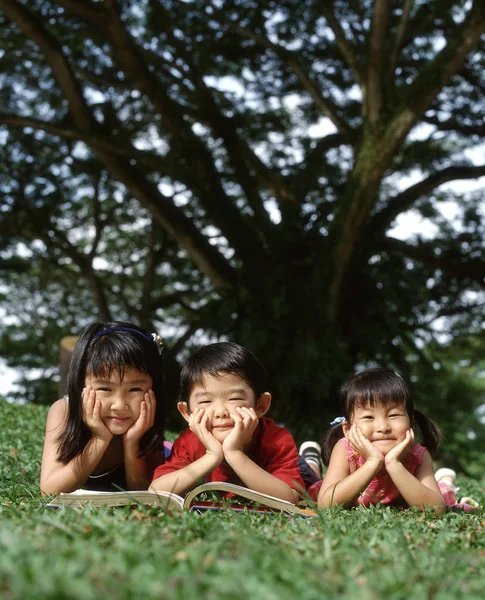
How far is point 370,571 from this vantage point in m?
1.63

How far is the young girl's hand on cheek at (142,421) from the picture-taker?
126 inches

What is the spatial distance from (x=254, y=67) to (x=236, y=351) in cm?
1101

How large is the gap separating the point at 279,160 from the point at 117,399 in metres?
11.9

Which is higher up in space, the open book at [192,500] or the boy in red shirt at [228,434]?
the boy in red shirt at [228,434]

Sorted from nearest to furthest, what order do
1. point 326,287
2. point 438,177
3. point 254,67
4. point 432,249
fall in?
point 326,287, point 438,177, point 432,249, point 254,67

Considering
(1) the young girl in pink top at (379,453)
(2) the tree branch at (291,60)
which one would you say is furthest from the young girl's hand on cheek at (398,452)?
(2) the tree branch at (291,60)

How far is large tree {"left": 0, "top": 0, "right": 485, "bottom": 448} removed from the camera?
9477mm

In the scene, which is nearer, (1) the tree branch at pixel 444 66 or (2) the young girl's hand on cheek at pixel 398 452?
(2) the young girl's hand on cheek at pixel 398 452

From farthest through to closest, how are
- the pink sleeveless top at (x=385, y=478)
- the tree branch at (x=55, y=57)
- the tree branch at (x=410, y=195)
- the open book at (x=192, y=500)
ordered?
the tree branch at (x=410, y=195) → the tree branch at (x=55, y=57) → the pink sleeveless top at (x=385, y=478) → the open book at (x=192, y=500)

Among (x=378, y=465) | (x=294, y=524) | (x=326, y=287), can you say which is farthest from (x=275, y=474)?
(x=326, y=287)

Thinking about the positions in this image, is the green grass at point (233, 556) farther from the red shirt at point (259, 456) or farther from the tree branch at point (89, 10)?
the tree branch at point (89, 10)

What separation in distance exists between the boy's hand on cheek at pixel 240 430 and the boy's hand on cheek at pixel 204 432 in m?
0.04

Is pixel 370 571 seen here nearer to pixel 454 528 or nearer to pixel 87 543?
pixel 87 543

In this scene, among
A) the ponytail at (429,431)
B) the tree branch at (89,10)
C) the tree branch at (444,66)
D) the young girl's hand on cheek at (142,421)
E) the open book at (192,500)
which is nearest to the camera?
the open book at (192,500)
